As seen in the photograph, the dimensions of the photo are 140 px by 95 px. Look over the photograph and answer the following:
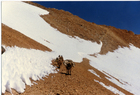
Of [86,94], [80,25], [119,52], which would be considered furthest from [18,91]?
[80,25]

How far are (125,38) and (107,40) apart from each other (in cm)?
1377

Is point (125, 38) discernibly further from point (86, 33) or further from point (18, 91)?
point (18, 91)

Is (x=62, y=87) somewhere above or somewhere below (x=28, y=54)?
below

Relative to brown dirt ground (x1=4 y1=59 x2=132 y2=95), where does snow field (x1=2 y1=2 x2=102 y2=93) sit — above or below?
above

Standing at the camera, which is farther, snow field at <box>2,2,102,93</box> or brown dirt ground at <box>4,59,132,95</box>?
brown dirt ground at <box>4,59,132,95</box>

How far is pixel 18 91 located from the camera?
11.5 feet

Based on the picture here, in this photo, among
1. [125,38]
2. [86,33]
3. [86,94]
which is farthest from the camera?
[125,38]

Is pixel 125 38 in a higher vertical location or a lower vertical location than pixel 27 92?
higher

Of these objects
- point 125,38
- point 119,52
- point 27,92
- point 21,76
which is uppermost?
point 125,38

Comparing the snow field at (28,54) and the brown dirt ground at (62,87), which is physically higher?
the snow field at (28,54)

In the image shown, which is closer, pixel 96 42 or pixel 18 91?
pixel 18 91

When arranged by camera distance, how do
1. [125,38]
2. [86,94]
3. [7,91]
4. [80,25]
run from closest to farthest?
[7,91] < [86,94] < [80,25] < [125,38]

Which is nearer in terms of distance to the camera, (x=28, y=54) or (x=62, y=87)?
(x=62, y=87)

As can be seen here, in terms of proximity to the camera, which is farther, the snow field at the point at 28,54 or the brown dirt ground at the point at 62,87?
the brown dirt ground at the point at 62,87
